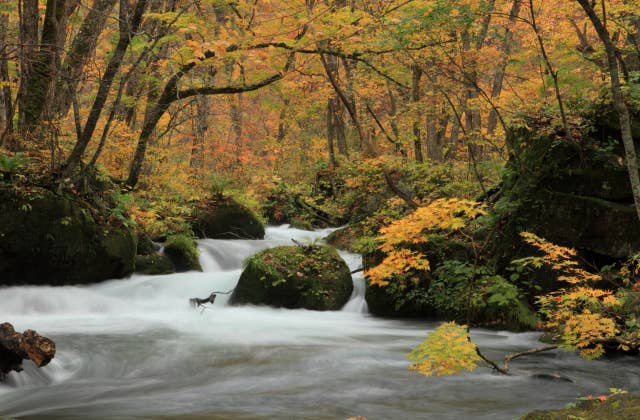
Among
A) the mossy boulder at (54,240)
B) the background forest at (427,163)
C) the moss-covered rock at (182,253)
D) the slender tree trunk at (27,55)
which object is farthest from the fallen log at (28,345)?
the moss-covered rock at (182,253)

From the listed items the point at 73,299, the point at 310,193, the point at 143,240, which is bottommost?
the point at 73,299

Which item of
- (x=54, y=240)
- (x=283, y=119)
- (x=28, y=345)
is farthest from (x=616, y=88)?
(x=283, y=119)

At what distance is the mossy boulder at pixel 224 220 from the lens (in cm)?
1505

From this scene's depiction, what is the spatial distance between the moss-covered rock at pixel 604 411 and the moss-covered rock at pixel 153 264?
9948 millimetres

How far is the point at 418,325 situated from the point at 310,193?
10.3m

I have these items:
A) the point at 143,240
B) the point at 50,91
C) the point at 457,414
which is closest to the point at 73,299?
the point at 143,240

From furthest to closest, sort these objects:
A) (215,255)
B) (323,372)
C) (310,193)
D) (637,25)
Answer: (310,193) → (215,255) → (637,25) → (323,372)

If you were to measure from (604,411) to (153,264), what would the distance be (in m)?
10.4

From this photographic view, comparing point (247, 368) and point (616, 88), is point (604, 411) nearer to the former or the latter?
point (616, 88)

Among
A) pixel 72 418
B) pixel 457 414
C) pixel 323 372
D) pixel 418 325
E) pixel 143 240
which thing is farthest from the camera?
pixel 143 240

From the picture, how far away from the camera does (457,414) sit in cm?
496

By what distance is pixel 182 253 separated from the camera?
41.0 feet

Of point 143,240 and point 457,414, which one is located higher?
point 143,240

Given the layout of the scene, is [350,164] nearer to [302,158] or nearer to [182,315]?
[182,315]
